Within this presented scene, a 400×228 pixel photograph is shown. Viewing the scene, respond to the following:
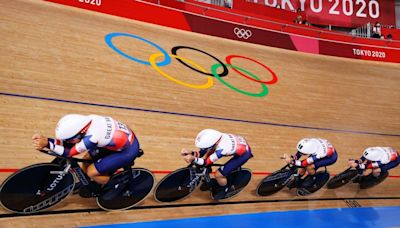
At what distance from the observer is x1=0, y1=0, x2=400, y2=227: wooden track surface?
12.1 ft

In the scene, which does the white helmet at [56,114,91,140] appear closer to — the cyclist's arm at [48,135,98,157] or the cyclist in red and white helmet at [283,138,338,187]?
the cyclist's arm at [48,135,98,157]

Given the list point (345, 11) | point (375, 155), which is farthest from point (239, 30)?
point (345, 11)

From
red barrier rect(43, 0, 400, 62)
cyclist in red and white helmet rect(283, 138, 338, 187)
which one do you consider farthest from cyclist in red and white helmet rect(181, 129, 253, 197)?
red barrier rect(43, 0, 400, 62)

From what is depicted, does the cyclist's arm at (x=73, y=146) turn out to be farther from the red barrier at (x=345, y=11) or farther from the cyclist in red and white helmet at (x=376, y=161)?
the red barrier at (x=345, y=11)

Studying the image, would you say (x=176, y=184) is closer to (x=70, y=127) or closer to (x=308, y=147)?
(x=70, y=127)

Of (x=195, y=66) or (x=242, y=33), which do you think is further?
(x=242, y=33)

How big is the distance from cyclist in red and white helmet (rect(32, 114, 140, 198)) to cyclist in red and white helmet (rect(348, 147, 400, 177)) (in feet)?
10.3

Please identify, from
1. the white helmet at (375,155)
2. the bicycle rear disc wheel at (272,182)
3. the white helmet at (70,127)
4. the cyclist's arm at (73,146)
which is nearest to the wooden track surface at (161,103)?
the bicycle rear disc wheel at (272,182)

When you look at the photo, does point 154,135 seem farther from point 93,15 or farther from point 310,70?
point 310,70

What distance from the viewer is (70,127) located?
7.91 feet

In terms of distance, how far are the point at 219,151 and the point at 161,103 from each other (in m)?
1.85

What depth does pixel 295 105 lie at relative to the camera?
6367 mm

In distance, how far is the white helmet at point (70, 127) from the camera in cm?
240

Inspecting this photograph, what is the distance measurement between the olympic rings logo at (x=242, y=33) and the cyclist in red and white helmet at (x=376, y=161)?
4009mm
